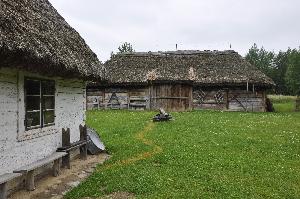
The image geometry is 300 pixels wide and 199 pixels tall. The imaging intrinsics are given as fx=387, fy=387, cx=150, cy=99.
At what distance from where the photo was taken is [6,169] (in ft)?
25.7

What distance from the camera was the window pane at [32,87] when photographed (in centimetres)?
899

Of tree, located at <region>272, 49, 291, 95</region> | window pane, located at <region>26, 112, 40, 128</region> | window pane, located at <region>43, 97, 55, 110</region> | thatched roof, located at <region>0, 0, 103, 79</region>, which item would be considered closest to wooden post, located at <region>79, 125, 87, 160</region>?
thatched roof, located at <region>0, 0, 103, 79</region>

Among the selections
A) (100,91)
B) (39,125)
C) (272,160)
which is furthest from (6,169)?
(100,91)

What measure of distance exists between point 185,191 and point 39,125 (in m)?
3.92

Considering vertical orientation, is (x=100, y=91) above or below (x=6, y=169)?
above

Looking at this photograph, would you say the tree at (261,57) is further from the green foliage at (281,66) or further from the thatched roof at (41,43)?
the thatched roof at (41,43)

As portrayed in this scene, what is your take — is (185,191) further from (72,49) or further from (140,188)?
(72,49)

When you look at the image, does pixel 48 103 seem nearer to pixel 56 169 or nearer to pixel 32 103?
pixel 32 103

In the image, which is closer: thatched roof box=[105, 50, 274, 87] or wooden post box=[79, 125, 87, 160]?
wooden post box=[79, 125, 87, 160]

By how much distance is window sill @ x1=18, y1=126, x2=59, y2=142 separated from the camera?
8.61 m

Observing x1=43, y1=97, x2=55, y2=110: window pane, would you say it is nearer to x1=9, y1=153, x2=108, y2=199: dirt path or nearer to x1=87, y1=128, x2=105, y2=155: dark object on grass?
x1=9, y1=153, x2=108, y2=199: dirt path

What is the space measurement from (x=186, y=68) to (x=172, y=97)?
3.75 metres

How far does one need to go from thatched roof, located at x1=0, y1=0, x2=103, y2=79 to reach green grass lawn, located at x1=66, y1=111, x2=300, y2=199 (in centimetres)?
280

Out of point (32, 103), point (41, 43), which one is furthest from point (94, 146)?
point (41, 43)
